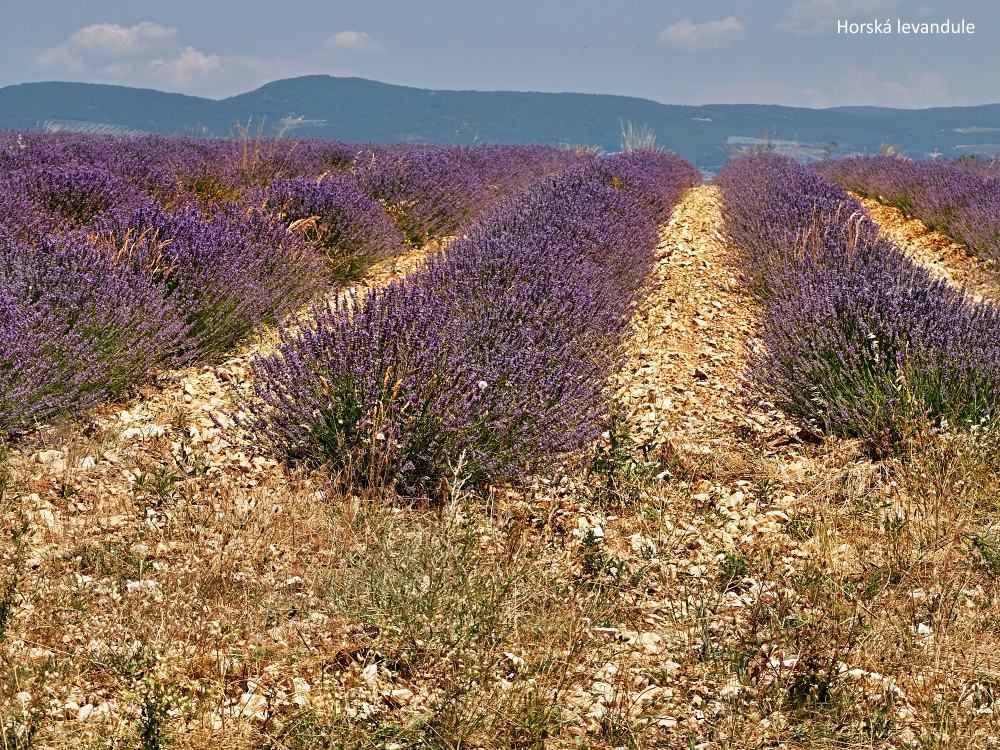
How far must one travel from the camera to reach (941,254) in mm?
10336

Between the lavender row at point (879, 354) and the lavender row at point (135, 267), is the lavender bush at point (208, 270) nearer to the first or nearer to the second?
the lavender row at point (135, 267)

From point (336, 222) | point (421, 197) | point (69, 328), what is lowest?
point (69, 328)

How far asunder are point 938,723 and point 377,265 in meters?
6.75

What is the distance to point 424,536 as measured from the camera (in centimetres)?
277

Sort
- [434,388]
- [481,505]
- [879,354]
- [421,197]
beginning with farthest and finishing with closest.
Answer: [421,197] < [879,354] < [434,388] < [481,505]

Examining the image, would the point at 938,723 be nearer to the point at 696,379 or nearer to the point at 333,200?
the point at 696,379

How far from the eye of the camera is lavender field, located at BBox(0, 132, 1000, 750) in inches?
82.3

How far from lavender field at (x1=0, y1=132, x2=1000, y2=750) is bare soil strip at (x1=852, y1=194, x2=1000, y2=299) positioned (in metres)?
3.44

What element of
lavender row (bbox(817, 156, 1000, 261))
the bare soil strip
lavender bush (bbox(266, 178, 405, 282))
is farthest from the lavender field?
lavender row (bbox(817, 156, 1000, 261))

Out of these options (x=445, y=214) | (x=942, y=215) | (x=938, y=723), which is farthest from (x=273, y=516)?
(x=942, y=215)

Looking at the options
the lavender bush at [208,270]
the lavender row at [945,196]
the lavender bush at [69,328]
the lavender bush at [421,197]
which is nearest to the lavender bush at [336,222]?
the lavender bush at [208,270]

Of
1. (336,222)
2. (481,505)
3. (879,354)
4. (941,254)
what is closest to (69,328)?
(481,505)

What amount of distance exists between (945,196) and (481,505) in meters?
10.4

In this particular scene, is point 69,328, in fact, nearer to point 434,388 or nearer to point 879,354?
point 434,388
